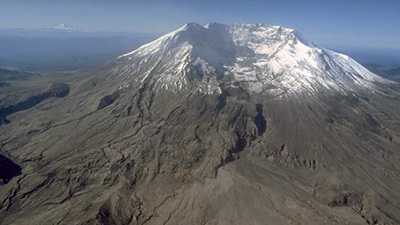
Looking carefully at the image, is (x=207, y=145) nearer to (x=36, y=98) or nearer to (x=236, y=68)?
(x=236, y=68)

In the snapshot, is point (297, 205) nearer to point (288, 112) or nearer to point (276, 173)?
point (276, 173)

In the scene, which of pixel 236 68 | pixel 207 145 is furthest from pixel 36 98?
pixel 236 68

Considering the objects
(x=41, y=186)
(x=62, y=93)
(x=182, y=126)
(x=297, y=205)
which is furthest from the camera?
(x=62, y=93)

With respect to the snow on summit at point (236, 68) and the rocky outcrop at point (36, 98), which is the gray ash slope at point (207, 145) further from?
the rocky outcrop at point (36, 98)

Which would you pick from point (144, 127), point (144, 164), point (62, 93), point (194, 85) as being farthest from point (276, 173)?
point (62, 93)

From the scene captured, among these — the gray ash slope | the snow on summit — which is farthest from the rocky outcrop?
the snow on summit

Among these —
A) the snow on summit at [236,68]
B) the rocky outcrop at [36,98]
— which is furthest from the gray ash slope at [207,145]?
the rocky outcrop at [36,98]

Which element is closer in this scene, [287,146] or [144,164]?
[144,164]
